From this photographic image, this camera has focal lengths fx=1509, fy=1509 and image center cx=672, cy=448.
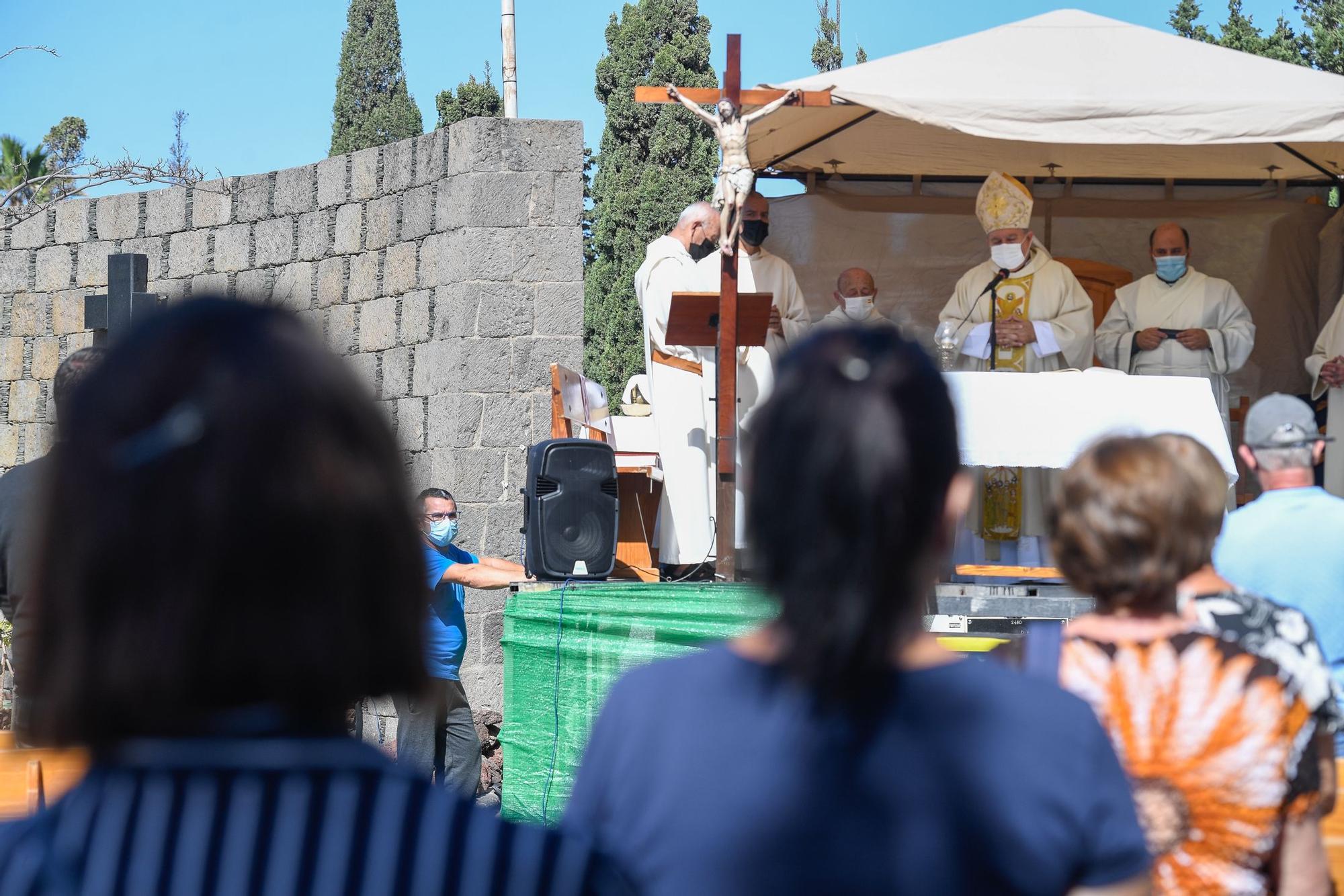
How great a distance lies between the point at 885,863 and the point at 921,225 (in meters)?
9.15

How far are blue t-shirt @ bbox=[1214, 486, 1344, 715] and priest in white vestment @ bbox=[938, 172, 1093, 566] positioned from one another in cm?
453

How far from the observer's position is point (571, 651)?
512 centimetres

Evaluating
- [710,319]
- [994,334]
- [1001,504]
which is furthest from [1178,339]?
[710,319]

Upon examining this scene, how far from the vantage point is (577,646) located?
5.09 meters

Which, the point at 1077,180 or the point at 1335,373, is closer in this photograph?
the point at 1335,373

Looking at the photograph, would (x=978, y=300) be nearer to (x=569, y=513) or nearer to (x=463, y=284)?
(x=463, y=284)

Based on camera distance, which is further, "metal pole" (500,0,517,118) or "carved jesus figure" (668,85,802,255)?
"metal pole" (500,0,517,118)

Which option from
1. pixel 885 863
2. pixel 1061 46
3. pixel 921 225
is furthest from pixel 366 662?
pixel 921 225

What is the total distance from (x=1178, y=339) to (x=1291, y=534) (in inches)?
216

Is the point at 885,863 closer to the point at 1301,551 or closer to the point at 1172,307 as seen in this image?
the point at 1301,551

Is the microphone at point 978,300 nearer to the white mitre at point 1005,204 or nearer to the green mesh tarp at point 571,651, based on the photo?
the white mitre at point 1005,204

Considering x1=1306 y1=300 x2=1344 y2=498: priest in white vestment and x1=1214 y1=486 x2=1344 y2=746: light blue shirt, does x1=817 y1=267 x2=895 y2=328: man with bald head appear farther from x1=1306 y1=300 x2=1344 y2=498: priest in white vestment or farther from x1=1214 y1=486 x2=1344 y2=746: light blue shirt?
x1=1214 y1=486 x2=1344 y2=746: light blue shirt

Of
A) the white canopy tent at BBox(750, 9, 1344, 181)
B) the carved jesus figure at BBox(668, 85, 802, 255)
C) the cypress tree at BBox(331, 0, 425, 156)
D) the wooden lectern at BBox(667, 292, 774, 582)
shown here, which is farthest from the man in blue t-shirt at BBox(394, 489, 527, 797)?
the cypress tree at BBox(331, 0, 425, 156)

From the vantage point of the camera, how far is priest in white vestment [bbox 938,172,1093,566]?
7.49 meters
